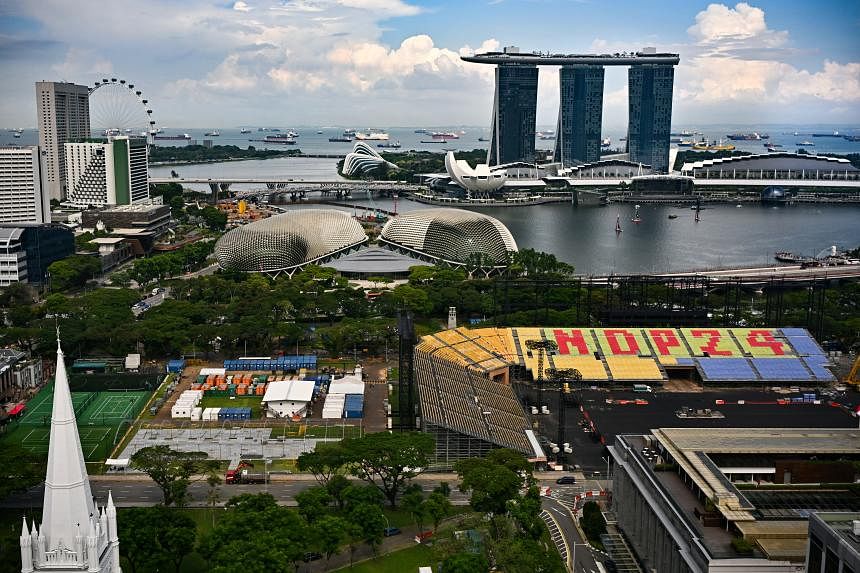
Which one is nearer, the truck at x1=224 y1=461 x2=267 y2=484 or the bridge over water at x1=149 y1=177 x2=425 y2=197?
the truck at x1=224 y1=461 x2=267 y2=484

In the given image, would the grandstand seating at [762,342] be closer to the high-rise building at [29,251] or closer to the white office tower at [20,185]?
the high-rise building at [29,251]

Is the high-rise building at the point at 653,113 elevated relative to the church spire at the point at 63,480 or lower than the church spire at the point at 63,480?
elevated

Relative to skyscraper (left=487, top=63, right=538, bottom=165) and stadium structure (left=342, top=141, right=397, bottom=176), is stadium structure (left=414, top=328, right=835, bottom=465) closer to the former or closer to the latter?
skyscraper (left=487, top=63, right=538, bottom=165)

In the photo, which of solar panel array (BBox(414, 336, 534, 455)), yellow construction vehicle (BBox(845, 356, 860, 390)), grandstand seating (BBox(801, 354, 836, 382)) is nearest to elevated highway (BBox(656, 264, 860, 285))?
grandstand seating (BBox(801, 354, 836, 382))

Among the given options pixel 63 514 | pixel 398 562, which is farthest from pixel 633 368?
→ pixel 63 514

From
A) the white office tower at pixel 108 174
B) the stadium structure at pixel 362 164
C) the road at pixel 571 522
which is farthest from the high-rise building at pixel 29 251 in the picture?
the stadium structure at pixel 362 164

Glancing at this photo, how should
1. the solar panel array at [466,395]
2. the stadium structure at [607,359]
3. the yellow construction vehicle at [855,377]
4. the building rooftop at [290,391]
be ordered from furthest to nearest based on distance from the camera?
the yellow construction vehicle at [855,377], the stadium structure at [607,359], the building rooftop at [290,391], the solar panel array at [466,395]
